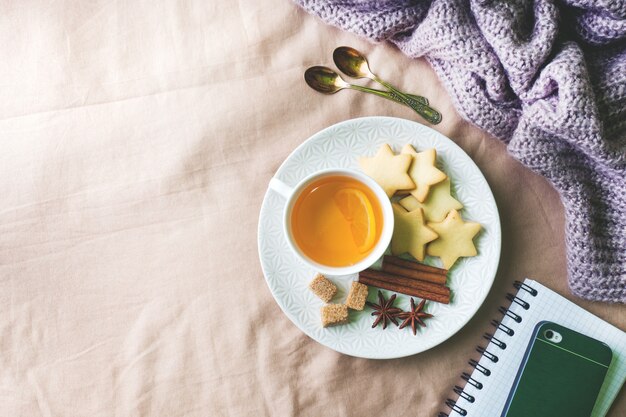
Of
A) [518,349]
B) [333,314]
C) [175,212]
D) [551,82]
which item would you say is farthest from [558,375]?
[175,212]

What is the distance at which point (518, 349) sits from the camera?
41.4 inches

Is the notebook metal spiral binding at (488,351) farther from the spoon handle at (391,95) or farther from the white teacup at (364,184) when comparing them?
the spoon handle at (391,95)

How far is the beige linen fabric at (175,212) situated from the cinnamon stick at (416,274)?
0.14 m

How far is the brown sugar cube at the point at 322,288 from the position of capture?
1013 millimetres

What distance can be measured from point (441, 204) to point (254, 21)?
1.72 ft

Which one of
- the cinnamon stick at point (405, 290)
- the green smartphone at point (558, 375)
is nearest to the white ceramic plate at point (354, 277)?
the cinnamon stick at point (405, 290)

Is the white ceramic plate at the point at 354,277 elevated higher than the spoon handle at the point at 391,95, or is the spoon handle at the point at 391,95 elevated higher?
the spoon handle at the point at 391,95

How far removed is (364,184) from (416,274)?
0.20 m

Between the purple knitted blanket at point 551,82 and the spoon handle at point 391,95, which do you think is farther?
the spoon handle at point 391,95

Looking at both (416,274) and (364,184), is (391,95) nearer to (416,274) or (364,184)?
(364,184)

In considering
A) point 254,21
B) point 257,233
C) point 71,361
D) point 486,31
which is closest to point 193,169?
point 257,233

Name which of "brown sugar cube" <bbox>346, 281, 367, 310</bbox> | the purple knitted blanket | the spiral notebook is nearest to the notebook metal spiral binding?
the spiral notebook

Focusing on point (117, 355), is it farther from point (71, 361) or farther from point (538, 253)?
point (538, 253)

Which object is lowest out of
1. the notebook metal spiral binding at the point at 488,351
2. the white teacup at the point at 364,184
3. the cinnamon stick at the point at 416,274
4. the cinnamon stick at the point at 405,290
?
the notebook metal spiral binding at the point at 488,351
